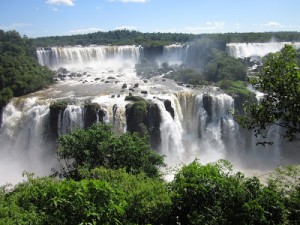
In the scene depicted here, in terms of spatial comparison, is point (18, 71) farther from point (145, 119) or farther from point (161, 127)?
point (161, 127)

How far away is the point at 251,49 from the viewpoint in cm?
5950

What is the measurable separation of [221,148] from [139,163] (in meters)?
17.0

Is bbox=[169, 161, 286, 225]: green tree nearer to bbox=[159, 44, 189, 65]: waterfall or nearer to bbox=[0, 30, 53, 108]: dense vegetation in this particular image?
bbox=[0, 30, 53, 108]: dense vegetation

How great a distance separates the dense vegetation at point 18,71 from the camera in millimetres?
34219

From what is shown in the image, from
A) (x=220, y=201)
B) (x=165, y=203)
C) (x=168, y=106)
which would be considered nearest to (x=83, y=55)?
(x=168, y=106)

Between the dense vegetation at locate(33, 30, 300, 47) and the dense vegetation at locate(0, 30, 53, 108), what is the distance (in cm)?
1102

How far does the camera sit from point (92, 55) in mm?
54406

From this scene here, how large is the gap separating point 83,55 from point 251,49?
91.3ft

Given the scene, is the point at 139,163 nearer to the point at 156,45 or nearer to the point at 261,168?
the point at 261,168

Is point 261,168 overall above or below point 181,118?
below

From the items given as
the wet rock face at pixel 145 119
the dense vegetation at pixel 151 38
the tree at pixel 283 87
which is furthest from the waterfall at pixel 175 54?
the tree at pixel 283 87

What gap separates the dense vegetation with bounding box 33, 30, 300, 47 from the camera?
2470 inches

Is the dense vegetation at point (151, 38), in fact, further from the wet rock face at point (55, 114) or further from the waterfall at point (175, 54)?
the wet rock face at point (55, 114)

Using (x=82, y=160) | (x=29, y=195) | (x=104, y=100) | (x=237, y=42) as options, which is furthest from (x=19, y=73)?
(x=237, y=42)
